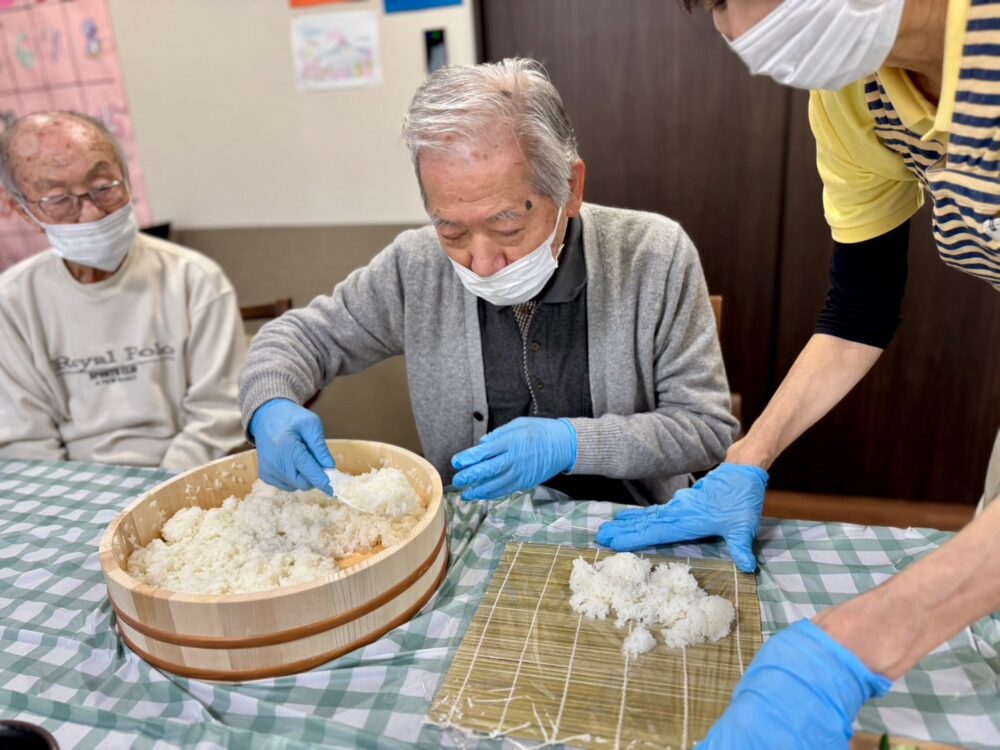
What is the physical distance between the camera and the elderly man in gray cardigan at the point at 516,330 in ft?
4.06

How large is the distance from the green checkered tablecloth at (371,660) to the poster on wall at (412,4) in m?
2.22

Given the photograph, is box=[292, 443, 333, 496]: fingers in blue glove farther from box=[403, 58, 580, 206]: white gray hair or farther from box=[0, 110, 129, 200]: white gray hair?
box=[0, 110, 129, 200]: white gray hair

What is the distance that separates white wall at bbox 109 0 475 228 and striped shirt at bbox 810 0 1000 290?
78.7 inches

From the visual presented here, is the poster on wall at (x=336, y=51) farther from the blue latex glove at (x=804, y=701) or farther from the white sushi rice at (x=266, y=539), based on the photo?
the blue latex glove at (x=804, y=701)

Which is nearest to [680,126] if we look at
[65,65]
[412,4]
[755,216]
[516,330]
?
[755,216]

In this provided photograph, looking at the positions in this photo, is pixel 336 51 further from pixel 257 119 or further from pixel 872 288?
pixel 872 288

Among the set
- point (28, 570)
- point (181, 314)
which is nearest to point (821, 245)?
point (181, 314)

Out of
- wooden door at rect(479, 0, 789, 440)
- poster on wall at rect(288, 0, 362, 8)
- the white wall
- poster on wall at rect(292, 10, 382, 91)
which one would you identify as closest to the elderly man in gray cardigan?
wooden door at rect(479, 0, 789, 440)

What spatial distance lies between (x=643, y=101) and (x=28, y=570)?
253cm

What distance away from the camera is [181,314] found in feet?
6.94

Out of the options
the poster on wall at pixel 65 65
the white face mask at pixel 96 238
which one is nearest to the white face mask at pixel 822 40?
the white face mask at pixel 96 238

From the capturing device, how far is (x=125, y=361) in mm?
2068

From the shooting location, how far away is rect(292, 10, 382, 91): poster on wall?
2.85 metres

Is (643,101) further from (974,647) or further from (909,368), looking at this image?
(974,647)
